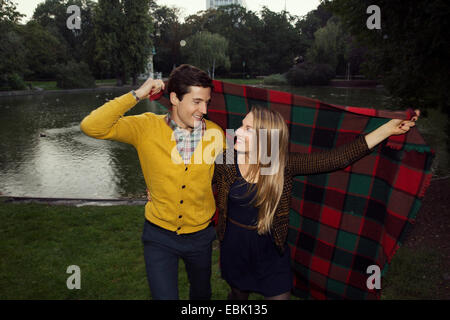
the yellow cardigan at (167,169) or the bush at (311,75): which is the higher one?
the bush at (311,75)

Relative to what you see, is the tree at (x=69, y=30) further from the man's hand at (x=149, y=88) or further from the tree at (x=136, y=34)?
the man's hand at (x=149, y=88)

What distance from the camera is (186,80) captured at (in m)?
3.08

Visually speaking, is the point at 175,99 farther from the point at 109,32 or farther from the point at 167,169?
the point at 109,32

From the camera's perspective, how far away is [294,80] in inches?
2256

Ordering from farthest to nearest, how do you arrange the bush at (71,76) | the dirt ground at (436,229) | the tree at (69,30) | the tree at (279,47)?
the tree at (279,47) < the tree at (69,30) < the bush at (71,76) < the dirt ground at (436,229)

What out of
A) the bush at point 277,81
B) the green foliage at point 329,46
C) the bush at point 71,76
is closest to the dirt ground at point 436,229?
the bush at point 71,76

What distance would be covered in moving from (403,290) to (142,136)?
165 inches

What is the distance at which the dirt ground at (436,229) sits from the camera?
5445 millimetres

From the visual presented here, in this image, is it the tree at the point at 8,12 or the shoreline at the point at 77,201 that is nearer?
the shoreline at the point at 77,201

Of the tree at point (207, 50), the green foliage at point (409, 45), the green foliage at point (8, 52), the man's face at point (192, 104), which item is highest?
the tree at point (207, 50)

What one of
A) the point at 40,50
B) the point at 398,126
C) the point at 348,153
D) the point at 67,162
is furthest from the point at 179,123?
the point at 40,50

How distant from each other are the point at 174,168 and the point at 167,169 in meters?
0.06

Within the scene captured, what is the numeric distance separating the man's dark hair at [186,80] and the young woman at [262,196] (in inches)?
20.1
